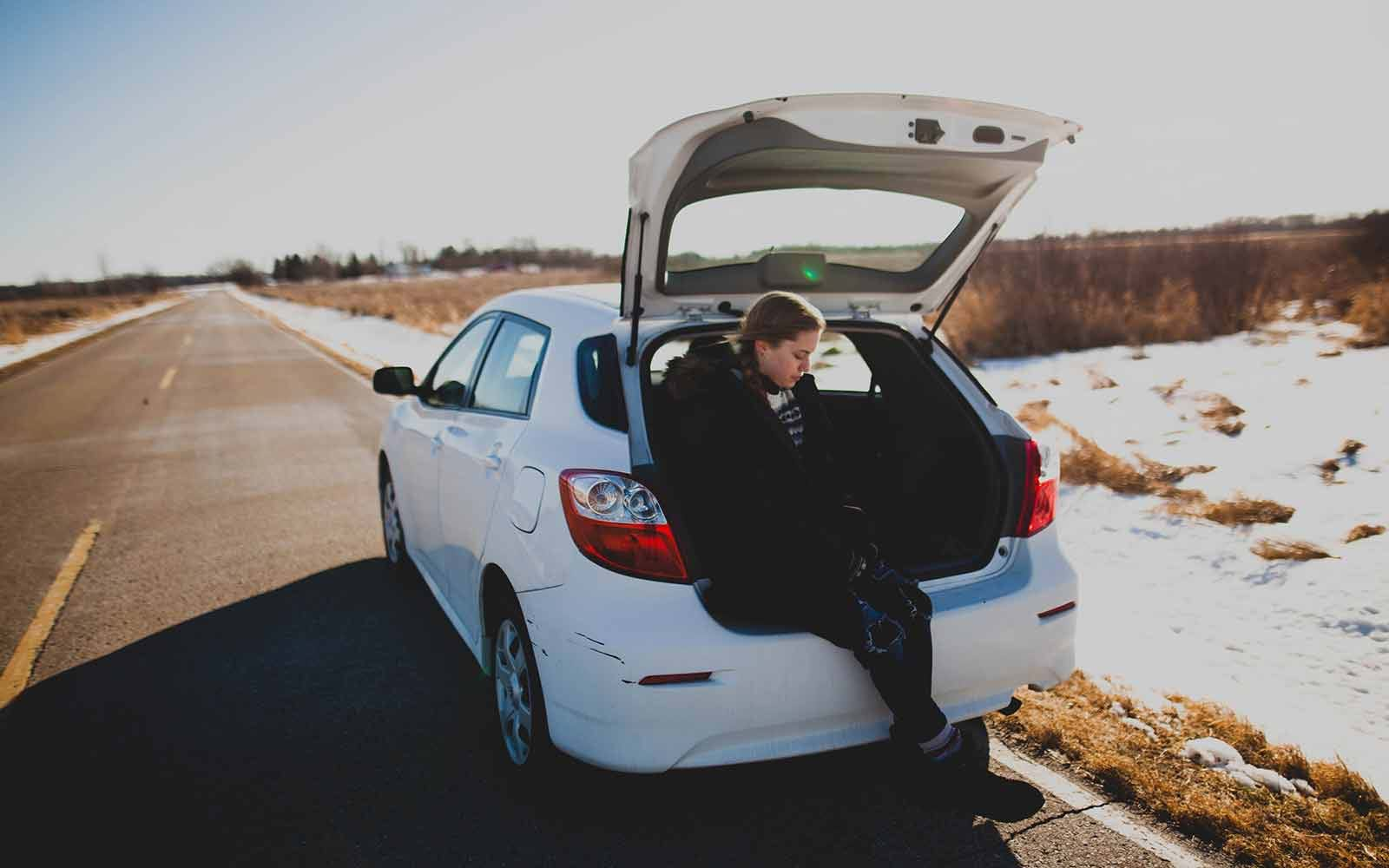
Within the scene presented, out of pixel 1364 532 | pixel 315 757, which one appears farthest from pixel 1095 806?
pixel 1364 532

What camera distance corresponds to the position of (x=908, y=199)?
3240mm

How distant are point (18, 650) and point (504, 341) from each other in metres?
2.83

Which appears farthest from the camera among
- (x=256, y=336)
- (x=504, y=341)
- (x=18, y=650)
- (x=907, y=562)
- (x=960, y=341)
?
(x=256, y=336)

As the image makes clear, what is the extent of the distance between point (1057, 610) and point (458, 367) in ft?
9.53

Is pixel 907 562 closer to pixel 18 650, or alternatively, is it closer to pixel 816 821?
pixel 816 821

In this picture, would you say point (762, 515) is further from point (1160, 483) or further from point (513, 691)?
point (1160, 483)

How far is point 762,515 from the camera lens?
8.00 feet

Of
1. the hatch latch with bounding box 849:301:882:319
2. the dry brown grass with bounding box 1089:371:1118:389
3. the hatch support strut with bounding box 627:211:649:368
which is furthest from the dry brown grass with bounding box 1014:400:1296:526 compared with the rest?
the hatch support strut with bounding box 627:211:649:368

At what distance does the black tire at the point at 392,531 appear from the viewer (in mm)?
4770

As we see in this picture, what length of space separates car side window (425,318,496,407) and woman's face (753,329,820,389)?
163cm

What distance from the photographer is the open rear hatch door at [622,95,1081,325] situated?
2566 millimetres

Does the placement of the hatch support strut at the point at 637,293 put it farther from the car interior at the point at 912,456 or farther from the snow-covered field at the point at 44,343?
the snow-covered field at the point at 44,343

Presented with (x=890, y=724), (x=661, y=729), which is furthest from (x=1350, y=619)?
(x=661, y=729)

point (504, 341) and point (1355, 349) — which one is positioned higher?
point (504, 341)
